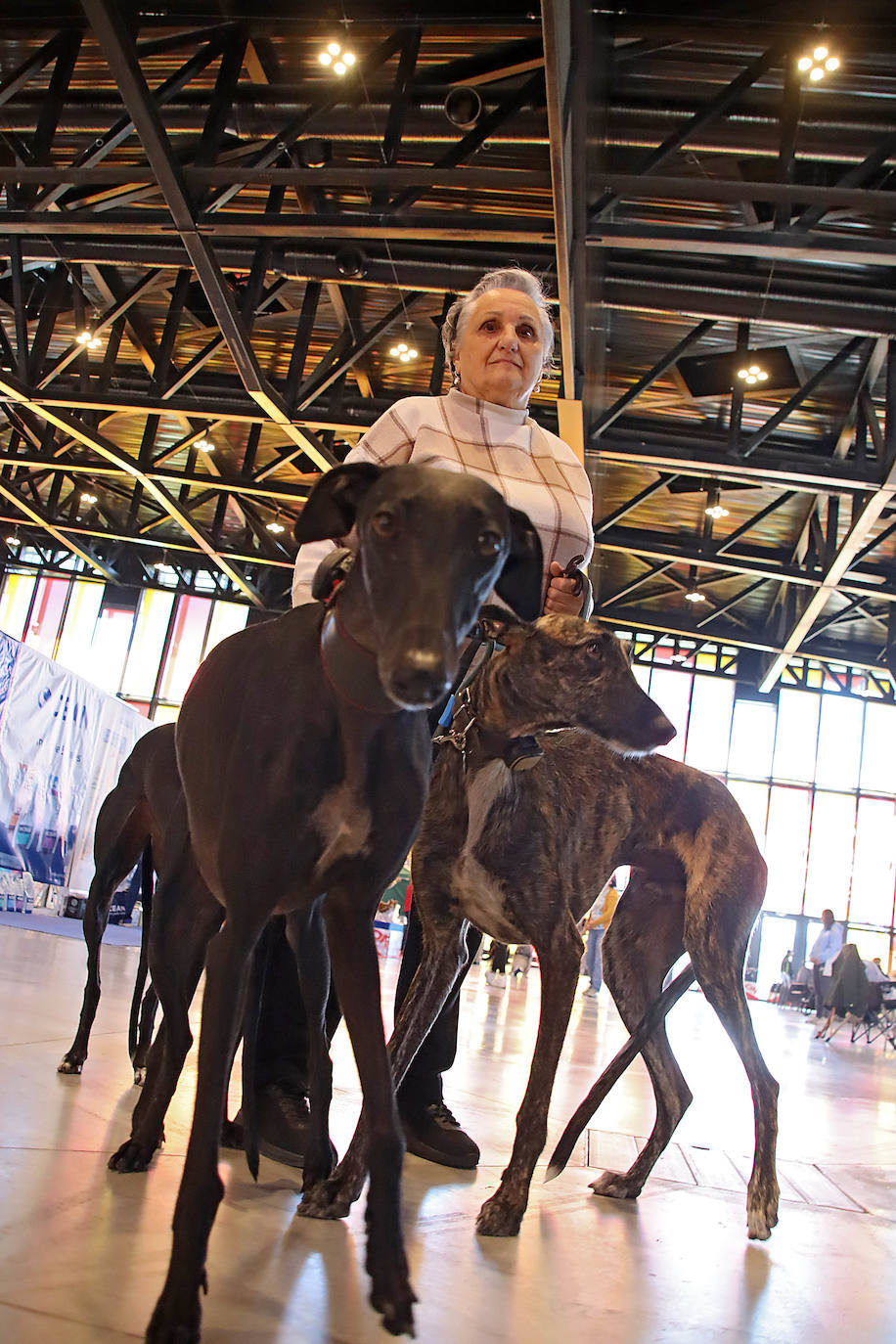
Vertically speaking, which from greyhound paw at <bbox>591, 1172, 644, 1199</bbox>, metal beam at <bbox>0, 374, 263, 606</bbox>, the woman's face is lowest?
greyhound paw at <bbox>591, 1172, 644, 1199</bbox>

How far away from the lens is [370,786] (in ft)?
3.98

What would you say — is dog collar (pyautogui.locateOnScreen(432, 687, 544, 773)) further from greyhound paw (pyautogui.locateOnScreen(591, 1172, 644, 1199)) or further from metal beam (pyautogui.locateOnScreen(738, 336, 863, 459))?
metal beam (pyautogui.locateOnScreen(738, 336, 863, 459))

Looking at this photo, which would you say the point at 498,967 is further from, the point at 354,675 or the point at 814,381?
the point at 354,675

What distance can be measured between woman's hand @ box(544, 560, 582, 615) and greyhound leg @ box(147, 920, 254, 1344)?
42.1 inches

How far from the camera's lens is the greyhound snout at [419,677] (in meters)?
0.98

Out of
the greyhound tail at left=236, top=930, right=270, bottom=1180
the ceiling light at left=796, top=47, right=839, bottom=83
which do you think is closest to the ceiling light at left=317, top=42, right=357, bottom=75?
the ceiling light at left=796, top=47, right=839, bottom=83

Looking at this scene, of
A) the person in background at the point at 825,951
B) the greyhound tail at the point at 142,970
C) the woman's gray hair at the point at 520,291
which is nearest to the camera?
the woman's gray hair at the point at 520,291

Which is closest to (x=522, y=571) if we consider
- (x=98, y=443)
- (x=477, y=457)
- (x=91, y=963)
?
(x=477, y=457)

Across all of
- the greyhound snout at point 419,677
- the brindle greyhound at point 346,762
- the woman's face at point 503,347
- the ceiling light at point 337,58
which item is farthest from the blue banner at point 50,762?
the greyhound snout at point 419,677

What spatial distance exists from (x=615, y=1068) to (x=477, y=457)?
4.66 ft

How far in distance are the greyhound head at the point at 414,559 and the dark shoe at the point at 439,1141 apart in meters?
1.50

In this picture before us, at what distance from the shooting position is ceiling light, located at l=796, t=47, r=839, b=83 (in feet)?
19.3

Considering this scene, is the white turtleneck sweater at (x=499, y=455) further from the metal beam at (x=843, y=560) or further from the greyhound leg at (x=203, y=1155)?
the metal beam at (x=843, y=560)

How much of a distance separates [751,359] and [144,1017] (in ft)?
29.3
